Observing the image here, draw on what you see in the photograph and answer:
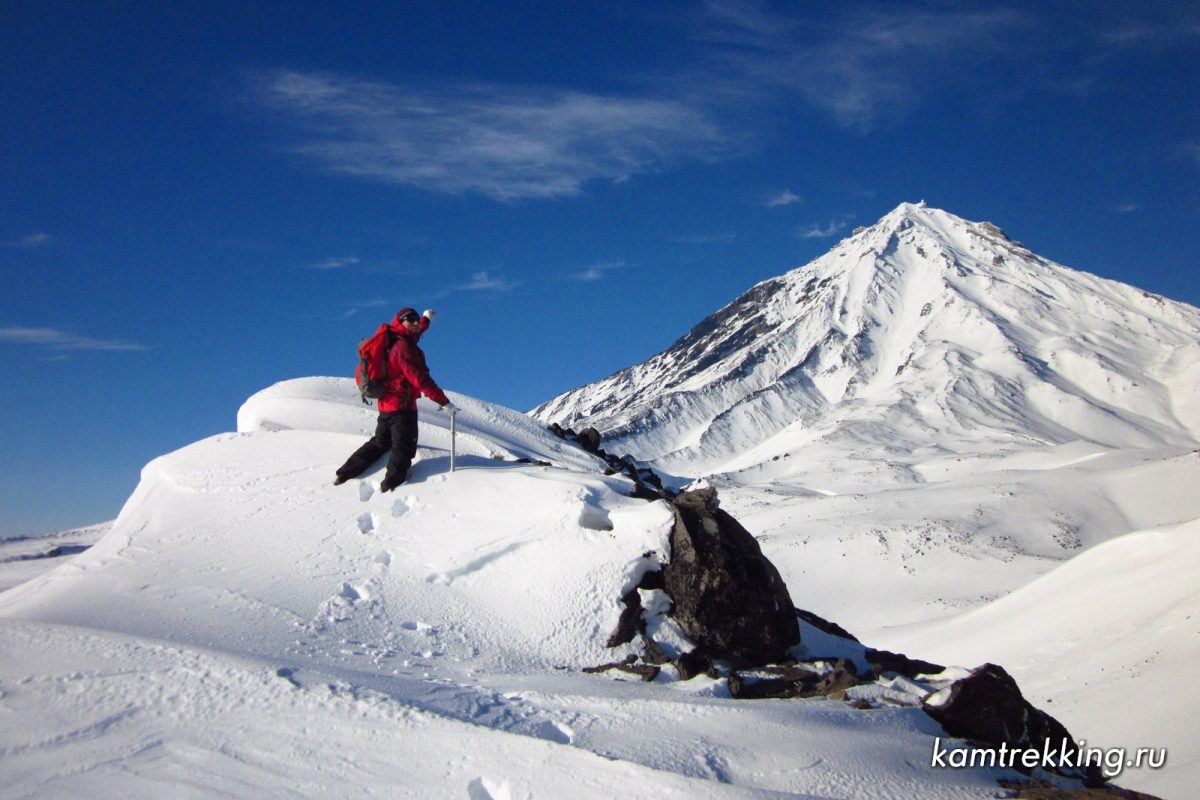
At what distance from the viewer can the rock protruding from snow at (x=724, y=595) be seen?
8586 mm

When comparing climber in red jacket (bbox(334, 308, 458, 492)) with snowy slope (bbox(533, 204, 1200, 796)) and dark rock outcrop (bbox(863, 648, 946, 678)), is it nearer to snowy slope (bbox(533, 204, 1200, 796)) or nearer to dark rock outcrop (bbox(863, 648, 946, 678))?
dark rock outcrop (bbox(863, 648, 946, 678))

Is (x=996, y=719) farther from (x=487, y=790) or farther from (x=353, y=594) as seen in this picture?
(x=353, y=594)

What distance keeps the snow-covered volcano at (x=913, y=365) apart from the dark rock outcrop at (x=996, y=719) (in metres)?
77.0

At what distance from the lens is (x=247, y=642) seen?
739 centimetres

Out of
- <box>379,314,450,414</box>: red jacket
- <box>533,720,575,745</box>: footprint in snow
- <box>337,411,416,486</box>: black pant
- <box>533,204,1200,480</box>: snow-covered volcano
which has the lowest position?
<box>533,720,575,745</box>: footprint in snow

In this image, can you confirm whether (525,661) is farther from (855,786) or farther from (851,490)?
(851,490)

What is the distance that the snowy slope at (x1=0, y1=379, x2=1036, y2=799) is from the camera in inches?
215

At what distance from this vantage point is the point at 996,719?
7797 millimetres

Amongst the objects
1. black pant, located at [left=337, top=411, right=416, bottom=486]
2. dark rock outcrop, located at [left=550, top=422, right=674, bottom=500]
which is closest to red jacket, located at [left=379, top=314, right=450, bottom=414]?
black pant, located at [left=337, top=411, right=416, bottom=486]

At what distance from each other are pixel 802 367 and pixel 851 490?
67461 millimetres

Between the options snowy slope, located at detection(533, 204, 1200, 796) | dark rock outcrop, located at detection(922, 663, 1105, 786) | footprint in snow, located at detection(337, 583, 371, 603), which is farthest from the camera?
snowy slope, located at detection(533, 204, 1200, 796)
